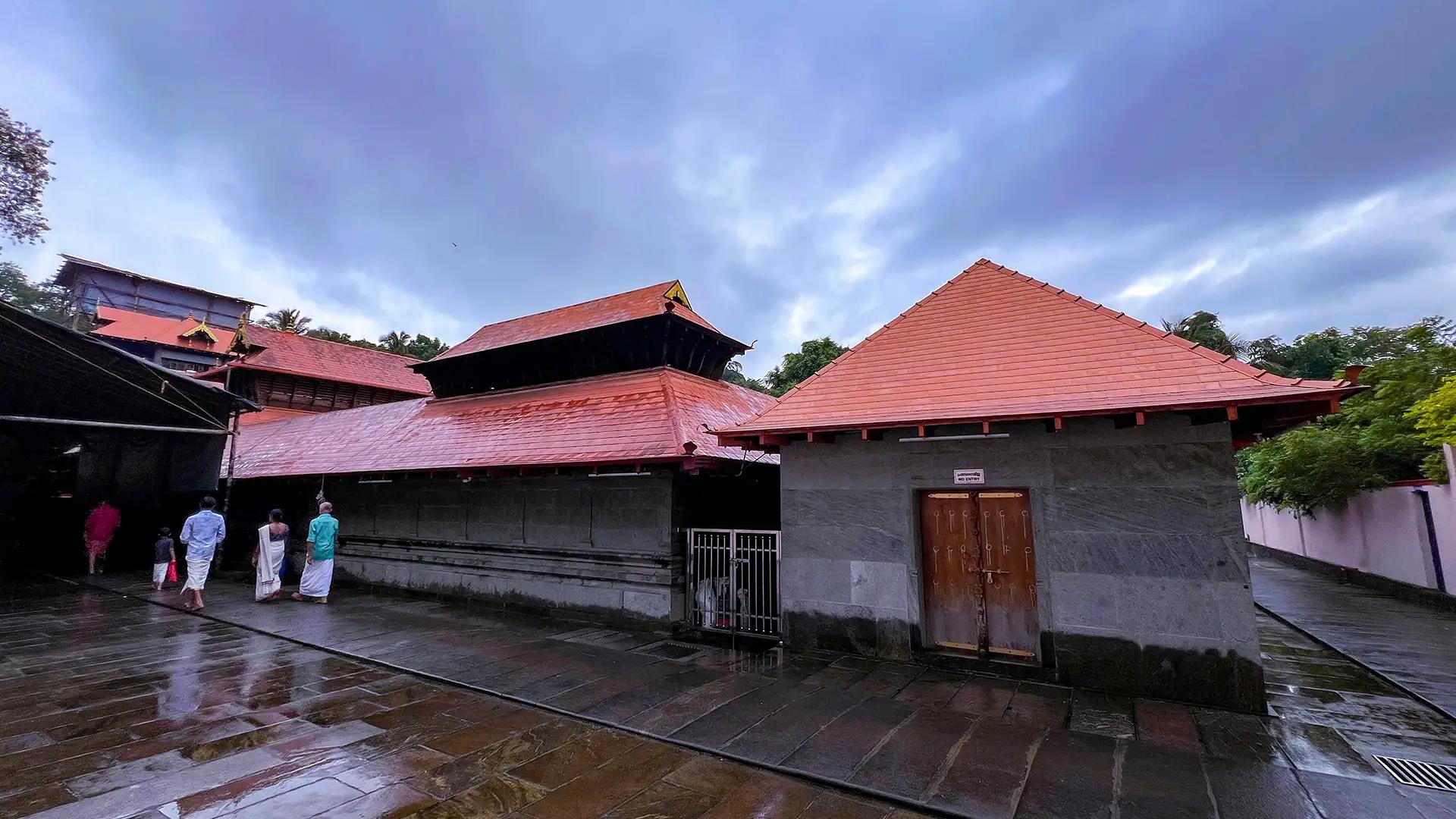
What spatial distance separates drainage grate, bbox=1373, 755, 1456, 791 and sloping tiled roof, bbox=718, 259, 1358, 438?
105 inches

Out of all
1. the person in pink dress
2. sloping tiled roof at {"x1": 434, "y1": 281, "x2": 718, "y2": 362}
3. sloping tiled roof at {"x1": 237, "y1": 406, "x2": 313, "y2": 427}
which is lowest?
the person in pink dress

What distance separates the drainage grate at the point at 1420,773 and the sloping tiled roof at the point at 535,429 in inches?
254

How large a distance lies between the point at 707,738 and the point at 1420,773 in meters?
4.91

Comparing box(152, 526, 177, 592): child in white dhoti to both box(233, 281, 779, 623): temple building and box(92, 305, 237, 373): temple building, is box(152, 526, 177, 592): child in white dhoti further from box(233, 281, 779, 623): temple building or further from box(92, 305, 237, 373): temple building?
box(92, 305, 237, 373): temple building

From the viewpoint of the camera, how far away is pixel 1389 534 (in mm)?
11562

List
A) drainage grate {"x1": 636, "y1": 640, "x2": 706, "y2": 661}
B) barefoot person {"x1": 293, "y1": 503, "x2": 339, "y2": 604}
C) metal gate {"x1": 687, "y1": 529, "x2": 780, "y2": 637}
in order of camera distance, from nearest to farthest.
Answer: drainage grate {"x1": 636, "y1": 640, "x2": 706, "y2": 661}
metal gate {"x1": 687, "y1": 529, "x2": 780, "y2": 637}
barefoot person {"x1": 293, "y1": 503, "x2": 339, "y2": 604}

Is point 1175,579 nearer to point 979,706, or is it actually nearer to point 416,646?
point 979,706

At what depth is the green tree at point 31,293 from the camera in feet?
132

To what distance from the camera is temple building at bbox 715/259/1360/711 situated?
17.6 feet

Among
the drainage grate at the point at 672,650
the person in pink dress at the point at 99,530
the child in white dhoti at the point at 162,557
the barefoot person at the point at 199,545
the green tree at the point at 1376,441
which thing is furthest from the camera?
the person in pink dress at the point at 99,530

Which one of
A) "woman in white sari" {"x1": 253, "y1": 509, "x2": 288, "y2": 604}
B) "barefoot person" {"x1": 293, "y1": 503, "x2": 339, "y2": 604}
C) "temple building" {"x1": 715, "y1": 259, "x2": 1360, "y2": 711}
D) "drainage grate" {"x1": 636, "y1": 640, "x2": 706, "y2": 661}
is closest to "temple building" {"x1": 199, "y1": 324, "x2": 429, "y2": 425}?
"woman in white sari" {"x1": 253, "y1": 509, "x2": 288, "y2": 604}

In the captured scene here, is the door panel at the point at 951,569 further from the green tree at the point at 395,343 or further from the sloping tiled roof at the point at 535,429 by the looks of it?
the green tree at the point at 395,343

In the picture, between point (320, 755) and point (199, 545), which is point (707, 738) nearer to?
point (320, 755)

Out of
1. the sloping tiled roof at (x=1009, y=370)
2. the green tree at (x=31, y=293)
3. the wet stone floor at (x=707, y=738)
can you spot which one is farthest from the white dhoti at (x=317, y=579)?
the green tree at (x=31, y=293)
